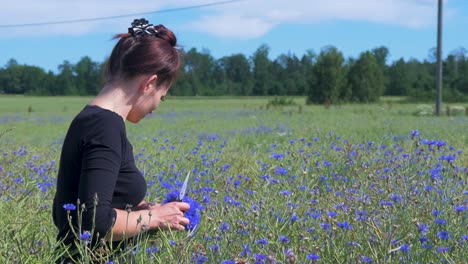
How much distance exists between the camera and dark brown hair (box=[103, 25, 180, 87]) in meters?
2.15

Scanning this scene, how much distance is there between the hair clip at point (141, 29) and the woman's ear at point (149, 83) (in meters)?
0.18

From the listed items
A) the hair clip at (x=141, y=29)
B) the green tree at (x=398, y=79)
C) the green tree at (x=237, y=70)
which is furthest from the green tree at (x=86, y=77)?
the hair clip at (x=141, y=29)

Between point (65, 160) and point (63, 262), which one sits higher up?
point (65, 160)

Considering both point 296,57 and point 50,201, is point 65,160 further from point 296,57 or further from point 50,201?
point 296,57

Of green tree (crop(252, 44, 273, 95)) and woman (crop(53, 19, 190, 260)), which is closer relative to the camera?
woman (crop(53, 19, 190, 260))

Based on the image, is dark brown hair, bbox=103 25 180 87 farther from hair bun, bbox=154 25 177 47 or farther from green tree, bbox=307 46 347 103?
green tree, bbox=307 46 347 103

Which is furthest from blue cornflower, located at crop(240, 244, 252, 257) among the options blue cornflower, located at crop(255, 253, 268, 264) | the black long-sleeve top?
the black long-sleeve top

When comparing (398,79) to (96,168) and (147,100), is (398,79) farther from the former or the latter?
(96,168)

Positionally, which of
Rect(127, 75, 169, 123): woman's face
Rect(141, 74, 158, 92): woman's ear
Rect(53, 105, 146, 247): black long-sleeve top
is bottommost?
Rect(53, 105, 146, 247): black long-sleeve top

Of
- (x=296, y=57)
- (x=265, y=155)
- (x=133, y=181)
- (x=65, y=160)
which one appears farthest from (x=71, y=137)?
(x=296, y=57)

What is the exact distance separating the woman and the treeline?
41.9 m

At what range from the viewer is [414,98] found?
131 feet

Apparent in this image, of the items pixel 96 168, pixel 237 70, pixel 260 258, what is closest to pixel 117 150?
pixel 96 168

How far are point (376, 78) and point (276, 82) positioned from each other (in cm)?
2709
